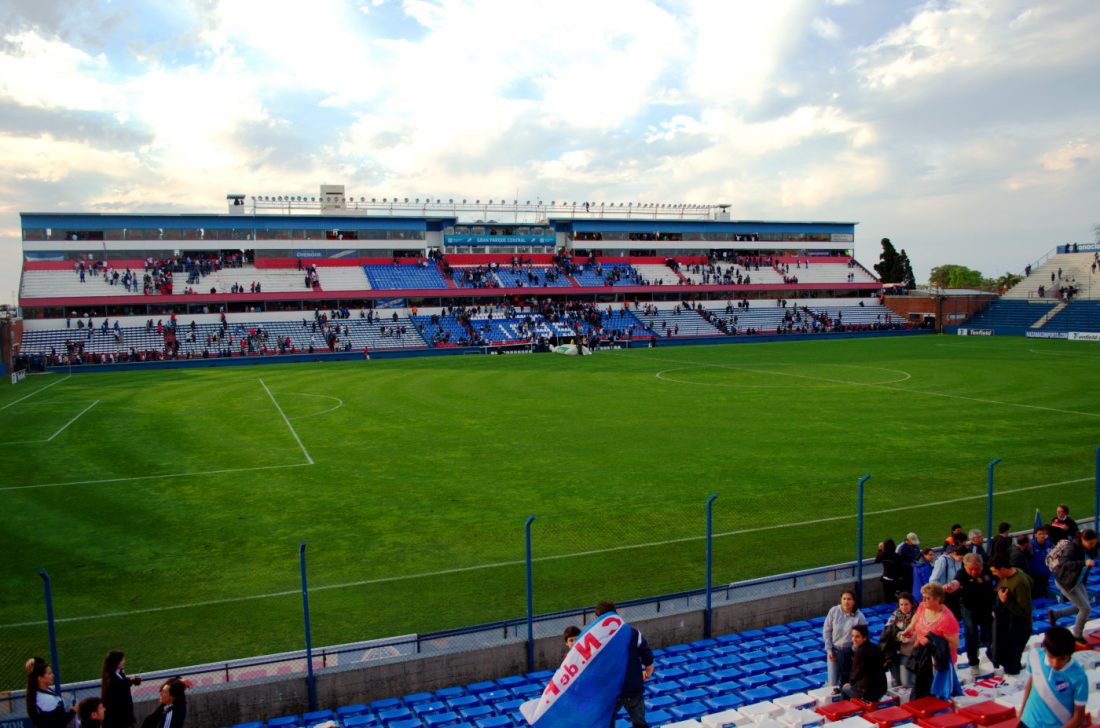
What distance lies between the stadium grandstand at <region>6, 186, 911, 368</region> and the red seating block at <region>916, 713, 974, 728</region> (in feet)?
174

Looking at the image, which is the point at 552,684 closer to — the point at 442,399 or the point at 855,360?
the point at 442,399

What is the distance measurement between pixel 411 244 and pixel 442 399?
141ft

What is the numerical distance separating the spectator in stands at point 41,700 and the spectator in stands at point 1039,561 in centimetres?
1160

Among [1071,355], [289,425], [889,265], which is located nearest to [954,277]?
[889,265]

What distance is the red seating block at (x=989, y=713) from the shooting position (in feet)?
23.5

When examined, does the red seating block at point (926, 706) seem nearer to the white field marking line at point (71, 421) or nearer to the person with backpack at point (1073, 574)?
the person with backpack at point (1073, 574)

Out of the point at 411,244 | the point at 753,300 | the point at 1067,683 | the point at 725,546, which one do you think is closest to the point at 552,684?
the point at 1067,683

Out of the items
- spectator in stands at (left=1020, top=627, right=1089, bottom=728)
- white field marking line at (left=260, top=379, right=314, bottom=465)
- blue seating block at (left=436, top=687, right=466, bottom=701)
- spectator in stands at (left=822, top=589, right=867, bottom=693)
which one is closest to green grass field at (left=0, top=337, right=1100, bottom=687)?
white field marking line at (left=260, top=379, right=314, bottom=465)

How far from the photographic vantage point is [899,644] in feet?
26.3

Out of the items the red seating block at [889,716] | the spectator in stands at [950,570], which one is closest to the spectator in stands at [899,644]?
the red seating block at [889,716]

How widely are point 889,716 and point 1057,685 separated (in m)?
2.05

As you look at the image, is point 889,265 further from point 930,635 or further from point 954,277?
point 930,635

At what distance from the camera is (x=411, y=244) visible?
74188 millimetres

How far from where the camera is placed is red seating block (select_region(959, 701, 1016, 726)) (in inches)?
282
